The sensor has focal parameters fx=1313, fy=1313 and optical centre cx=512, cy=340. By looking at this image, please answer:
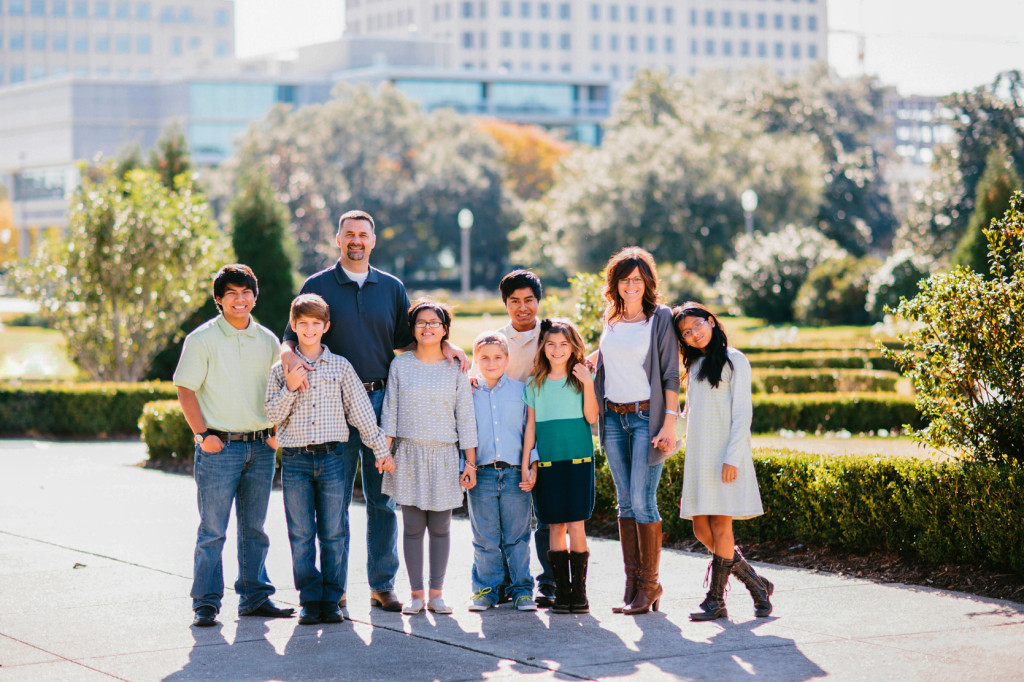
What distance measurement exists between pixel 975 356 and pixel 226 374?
4.24 m

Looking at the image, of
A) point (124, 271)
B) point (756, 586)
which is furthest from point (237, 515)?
point (124, 271)

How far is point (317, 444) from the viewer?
652 centimetres

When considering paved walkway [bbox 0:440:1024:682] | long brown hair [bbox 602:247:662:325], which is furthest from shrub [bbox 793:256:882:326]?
long brown hair [bbox 602:247:662:325]

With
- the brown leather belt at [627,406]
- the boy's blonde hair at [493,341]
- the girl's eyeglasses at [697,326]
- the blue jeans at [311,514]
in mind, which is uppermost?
the girl's eyeglasses at [697,326]

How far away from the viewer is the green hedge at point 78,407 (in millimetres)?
17828

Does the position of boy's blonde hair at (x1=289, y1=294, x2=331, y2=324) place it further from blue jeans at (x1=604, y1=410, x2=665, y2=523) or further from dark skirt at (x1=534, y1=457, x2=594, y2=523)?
blue jeans at (x1=604, y1=410, x2=665, y2=523)

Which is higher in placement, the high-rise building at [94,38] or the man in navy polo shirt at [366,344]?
the high-rise building at [94,38]

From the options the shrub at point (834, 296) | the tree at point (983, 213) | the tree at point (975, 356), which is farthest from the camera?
the shrub at point (834, 296)

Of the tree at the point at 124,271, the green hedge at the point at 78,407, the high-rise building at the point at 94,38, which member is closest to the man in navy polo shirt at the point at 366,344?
the green hedge at the point at 78,407

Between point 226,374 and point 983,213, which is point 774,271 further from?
point 226,374

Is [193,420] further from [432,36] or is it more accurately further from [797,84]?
[432,36]

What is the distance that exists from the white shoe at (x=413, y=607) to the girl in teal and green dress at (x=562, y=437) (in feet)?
2.32

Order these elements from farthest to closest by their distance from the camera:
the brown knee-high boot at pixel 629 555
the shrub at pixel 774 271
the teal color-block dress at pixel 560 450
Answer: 1. the shrub at pixel 774 271
2. the teal color-block dress at pixel 560 450
3. the brown knee-high boot at pixel 629 555

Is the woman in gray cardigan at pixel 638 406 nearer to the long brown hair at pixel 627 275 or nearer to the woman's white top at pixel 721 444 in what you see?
the long brown hair at pixel 627 275
